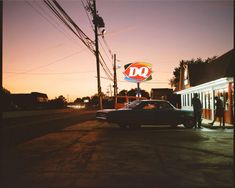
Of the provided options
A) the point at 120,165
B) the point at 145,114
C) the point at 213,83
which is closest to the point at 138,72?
the point at 213,83

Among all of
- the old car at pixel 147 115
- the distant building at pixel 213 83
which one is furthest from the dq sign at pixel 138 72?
the old car at pixel 147 115

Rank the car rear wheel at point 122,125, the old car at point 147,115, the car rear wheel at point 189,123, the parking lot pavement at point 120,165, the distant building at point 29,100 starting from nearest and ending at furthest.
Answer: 1. the parking lot pavement at point 120,165
2. the old car at point 147,115
3. the car rear wheel at point 122,125
4. the car rear wheel at point 189,123
5. the distant building at point 29,100

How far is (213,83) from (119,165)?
1489cm

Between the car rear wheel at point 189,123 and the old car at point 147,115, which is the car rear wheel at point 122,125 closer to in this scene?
the old car at point 147,115

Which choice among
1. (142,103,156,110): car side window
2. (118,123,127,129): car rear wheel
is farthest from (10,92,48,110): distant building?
(142,103,156,110): car side window

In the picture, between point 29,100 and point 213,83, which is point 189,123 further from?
point 29,100

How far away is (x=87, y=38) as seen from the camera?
22.6 meters

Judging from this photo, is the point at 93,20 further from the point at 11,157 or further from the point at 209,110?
the point at 11,157

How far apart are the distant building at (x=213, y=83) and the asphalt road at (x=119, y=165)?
662 centimetres

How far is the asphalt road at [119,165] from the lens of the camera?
5.75m

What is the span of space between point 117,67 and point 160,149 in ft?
113

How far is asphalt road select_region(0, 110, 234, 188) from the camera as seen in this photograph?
5.75m

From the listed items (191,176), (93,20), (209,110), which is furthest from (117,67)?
(191,176)

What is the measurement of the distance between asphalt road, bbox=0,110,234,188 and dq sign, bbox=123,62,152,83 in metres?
11.1
